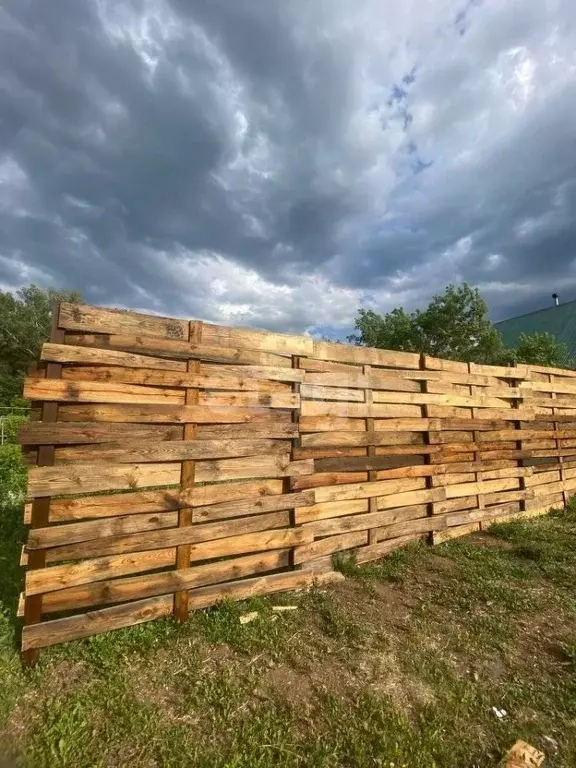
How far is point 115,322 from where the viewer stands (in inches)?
153

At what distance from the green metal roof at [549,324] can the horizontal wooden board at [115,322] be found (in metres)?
35.0

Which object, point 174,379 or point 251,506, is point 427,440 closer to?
point 251,506

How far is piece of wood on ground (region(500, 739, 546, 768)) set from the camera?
100 inches

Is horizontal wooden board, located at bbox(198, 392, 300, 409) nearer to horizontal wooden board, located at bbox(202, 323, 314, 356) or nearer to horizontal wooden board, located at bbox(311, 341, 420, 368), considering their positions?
horizontal wooden board, located at bbox(202, 323, 314, 356)

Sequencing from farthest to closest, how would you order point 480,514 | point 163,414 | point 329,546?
point 480,514
point 329,546
point 163,414

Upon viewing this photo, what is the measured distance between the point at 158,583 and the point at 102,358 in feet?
6.94

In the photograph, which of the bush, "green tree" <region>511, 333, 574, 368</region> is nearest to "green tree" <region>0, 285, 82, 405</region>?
the bush

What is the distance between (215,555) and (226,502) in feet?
1.69

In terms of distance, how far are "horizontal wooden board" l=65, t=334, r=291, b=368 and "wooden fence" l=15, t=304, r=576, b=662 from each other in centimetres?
1

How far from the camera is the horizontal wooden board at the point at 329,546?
4805 millimetres

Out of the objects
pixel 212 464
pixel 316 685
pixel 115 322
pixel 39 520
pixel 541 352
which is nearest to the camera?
pixel 316 685

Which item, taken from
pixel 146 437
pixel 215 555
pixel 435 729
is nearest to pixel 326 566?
pixel 215 555

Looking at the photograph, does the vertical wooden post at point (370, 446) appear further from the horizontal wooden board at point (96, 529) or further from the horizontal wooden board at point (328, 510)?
the horizontal wooden board at point (96, 529)

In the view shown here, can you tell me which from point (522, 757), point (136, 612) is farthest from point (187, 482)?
point (522, 757)
